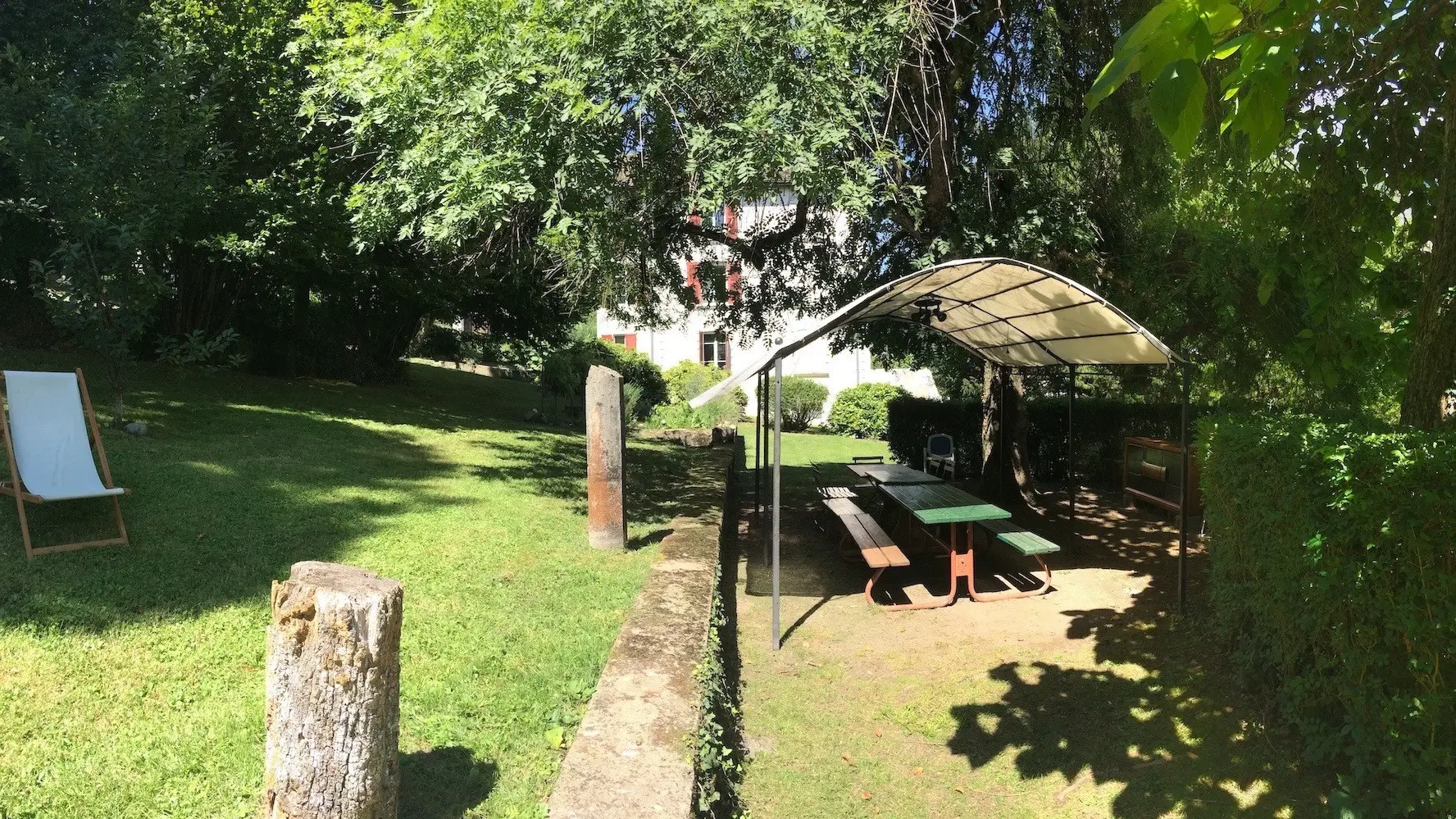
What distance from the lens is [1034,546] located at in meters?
7.09

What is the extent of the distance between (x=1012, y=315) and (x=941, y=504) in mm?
2159

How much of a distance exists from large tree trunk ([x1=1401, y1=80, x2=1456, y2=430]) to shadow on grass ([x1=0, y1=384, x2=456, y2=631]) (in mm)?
6282

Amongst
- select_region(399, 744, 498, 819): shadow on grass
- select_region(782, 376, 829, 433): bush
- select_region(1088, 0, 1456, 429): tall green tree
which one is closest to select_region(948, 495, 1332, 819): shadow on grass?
select_region(1088, 0, 1456, 429): tall green tree

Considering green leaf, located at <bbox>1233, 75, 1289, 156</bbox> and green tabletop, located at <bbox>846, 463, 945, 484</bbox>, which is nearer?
green leaf, located at <bbox>1233, 75, 1289, 156</bbox>

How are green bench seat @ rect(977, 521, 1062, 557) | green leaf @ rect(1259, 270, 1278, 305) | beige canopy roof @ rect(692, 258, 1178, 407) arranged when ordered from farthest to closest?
green bench seat @ rect(977, 521, 1062, 557), beige canopy roof @ rect(692, 258, 1178, 407), green leaf @ rect(1259, 270, 1278, 305)

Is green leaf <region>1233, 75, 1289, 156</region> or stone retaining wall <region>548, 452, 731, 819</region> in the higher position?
green leaf <region>1233, 75, 1289, 156</region>

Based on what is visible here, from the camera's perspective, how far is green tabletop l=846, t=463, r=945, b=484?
9992mm

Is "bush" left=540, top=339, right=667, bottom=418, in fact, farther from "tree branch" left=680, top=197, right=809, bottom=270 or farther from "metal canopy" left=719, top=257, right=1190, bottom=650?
"metal canopy" left=719, top=257, right=1190, bottom=650

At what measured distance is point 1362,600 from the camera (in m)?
3.42

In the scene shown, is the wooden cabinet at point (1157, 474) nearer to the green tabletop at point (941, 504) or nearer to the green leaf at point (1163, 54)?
the green tabletop at point (941, 504)

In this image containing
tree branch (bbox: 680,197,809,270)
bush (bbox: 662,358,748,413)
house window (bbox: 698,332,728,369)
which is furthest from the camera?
house window (bbox: 698,332,728,369)

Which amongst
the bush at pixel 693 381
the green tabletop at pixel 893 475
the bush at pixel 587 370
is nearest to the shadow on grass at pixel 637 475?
the green tabletop at pixel 893 475

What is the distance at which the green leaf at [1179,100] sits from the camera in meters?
1.76

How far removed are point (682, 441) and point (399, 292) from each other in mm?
6562
